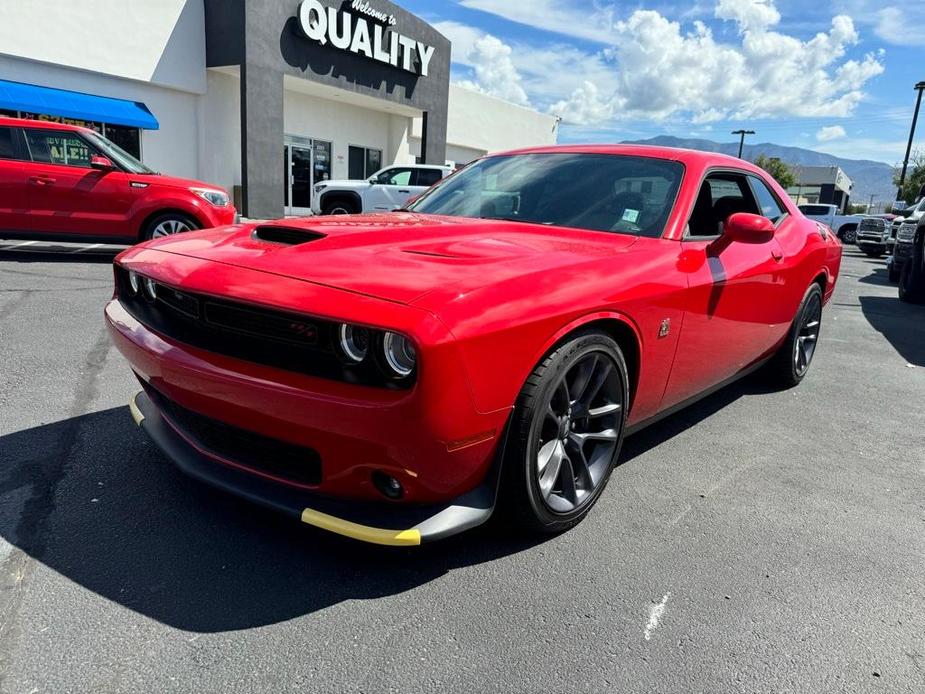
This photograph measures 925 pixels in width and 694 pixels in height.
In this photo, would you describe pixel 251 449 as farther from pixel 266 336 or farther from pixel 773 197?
pixel 773 197

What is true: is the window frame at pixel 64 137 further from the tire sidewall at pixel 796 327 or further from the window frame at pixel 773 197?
the tire sidewall at pixel 796 327

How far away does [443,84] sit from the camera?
76.5 ft

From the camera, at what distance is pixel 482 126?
28562 mm

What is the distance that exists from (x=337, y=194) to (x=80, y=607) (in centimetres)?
1339

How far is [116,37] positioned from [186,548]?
16.0 meters

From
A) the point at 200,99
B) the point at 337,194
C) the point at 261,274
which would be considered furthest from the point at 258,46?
the point at 261,274

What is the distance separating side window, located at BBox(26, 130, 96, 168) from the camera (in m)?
8.12

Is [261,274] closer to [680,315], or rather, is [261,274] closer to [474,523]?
[474,523]

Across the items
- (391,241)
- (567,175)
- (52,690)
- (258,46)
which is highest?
(258,46)

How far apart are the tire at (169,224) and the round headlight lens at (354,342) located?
7379mm

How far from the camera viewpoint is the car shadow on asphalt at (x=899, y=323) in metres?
6.34

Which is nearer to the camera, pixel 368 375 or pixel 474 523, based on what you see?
pixel 368 375

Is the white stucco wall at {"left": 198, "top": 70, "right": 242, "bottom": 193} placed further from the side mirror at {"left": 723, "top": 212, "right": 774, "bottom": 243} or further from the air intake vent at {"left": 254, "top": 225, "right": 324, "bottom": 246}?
the side mirror at {"left": 723, "top": 212, "right": 774, "bottom": 243}

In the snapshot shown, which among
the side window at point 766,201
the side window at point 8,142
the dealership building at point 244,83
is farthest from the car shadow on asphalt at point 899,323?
the dealership building at point 244,83
